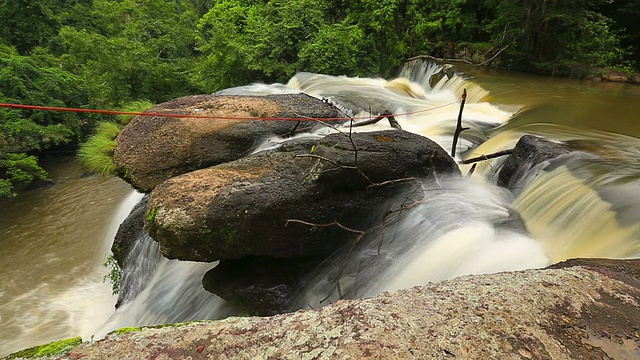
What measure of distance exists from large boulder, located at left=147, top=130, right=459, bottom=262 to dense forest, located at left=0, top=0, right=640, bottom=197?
7.43 m

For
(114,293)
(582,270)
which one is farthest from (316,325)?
(114,293)

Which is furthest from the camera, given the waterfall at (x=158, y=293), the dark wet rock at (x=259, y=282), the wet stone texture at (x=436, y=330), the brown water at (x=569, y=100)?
the brown water at (x=569, y=100)

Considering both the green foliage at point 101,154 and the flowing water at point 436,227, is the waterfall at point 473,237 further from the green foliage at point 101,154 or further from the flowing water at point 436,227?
the green foliage at point 101,154

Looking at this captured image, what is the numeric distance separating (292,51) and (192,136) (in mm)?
7818

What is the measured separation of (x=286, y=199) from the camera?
3676 millimetres

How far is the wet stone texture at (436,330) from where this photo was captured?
4.52ft

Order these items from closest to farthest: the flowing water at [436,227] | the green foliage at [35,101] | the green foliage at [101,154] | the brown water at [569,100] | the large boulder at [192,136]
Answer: the flowing water at [436,227] → the large boulder at [192,136] → the green foliage at [101,154] → the brown water at [569,100] → the green foliage at [35,101]

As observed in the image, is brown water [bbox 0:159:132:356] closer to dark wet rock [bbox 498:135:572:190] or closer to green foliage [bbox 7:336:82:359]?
green foliage [bbox 7:336:82:359]

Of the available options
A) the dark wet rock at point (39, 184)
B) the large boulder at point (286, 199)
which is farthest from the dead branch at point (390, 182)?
the dark wet rock at point (39, 184)

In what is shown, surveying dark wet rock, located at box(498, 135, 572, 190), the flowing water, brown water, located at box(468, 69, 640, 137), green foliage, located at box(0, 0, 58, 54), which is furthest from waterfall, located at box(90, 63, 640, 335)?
green foliage, located at box(0, 0, 58, 54)

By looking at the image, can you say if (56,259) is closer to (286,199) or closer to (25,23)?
(286,199)

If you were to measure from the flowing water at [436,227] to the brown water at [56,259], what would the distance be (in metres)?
0.03

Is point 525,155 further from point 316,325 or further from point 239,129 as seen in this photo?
point 316,325

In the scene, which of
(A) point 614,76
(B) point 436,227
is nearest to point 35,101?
(B) point 436,227
